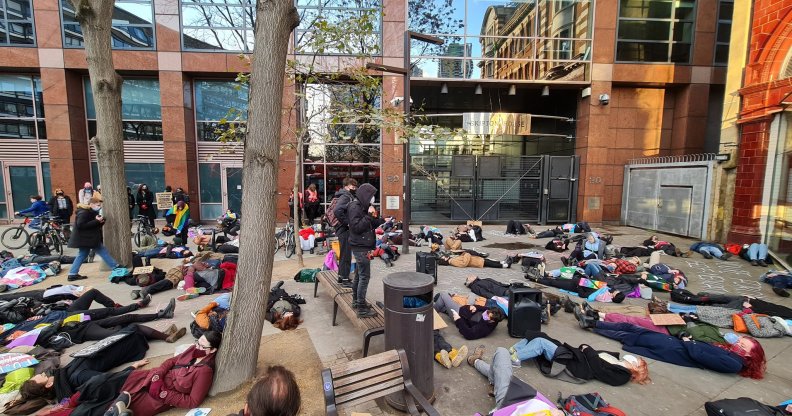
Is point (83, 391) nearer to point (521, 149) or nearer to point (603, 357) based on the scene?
point (603, 357)

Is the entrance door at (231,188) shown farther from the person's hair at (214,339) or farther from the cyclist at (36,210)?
the person's hair at (214,339)

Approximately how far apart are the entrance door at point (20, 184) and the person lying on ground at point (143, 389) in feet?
54.1

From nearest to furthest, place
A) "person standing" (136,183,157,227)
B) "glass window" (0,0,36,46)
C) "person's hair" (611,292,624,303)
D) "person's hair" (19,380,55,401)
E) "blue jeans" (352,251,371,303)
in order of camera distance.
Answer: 1. "person's hair" (19,380,55,401)
2. "blue jeans" (352,251,371,303)
3. "person's hair" (611,292,624,303)
4. "person standing" (136,183,157,227)
5. "glass window" (0,0,36,46)

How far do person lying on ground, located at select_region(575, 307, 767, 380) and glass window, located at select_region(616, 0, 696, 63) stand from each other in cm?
1463

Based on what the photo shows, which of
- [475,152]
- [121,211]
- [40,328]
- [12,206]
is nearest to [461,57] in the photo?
[475,152]

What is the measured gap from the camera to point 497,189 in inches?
634

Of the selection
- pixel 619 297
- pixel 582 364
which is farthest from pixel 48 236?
pixel 619 297

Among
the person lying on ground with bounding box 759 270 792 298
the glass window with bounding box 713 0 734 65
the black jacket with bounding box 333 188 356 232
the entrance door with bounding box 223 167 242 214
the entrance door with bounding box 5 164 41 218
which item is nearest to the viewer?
the black jacket with bounding box 333 188 356 232

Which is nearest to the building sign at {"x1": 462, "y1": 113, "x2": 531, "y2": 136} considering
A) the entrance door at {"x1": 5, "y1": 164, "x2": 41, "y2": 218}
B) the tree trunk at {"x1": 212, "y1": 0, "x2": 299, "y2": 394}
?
the tree trunk at {"x1": 212, "y1": 0, "x2": 299, "y2": 394}

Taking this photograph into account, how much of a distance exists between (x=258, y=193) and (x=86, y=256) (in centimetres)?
720

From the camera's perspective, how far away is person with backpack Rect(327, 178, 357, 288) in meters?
5.73

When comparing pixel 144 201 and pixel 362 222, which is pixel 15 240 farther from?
pixel 362 222

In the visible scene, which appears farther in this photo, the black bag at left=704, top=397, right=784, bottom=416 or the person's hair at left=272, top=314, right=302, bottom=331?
the person's hair at left=272, top=314, right=302, bottom=331

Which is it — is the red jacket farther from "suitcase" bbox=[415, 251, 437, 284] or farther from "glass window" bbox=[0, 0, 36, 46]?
"glass window" bbox=[0, 0, 36, 46]
